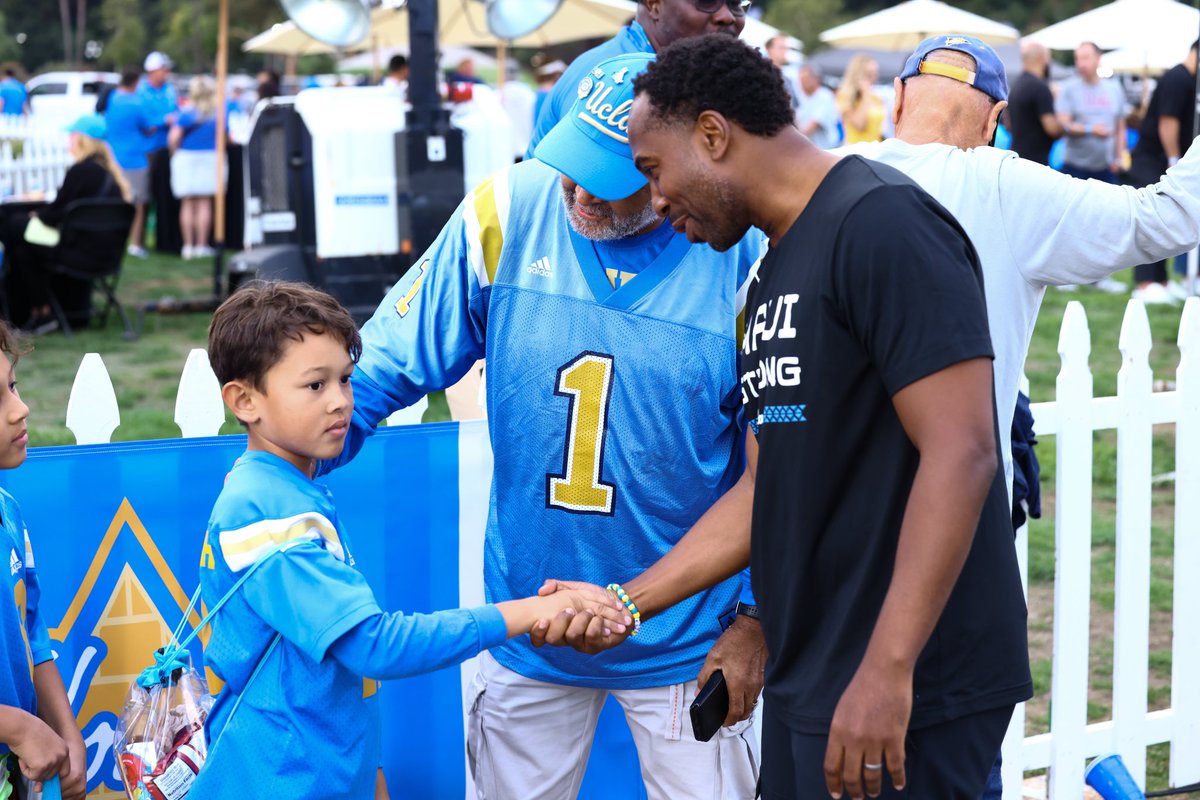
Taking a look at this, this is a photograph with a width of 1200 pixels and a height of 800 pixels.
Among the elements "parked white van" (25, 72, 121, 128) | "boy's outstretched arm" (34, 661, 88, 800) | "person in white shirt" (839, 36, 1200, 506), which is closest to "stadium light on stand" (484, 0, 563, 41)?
"person in white shirt" (839, 36, 1200, 506)

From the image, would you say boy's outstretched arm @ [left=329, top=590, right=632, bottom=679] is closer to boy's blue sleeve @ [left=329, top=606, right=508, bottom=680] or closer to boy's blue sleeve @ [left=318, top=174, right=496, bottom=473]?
boy's blue sleeve @ [left=329, top=606, right=508, bottom=680]

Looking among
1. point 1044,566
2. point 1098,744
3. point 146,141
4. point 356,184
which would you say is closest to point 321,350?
point 1098,744

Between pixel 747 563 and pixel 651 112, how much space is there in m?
0.95

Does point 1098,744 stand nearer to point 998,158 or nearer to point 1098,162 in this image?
point 998,158

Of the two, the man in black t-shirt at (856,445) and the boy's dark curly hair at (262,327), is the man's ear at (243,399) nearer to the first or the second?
the boy's dark curly hair at (262,327)

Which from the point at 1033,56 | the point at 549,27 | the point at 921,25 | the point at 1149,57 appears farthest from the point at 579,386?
the point at 1149,57

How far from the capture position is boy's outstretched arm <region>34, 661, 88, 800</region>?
275 centimetres

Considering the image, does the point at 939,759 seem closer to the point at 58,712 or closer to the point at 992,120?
the point at 58,712

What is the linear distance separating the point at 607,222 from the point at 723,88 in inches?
26.0

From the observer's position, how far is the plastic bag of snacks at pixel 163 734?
8.14 feet

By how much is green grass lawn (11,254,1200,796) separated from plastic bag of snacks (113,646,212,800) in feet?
6.93

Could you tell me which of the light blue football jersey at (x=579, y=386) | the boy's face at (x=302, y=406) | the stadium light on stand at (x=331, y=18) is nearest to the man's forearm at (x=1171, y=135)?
the stadium light on stand at (x=331, y=18)

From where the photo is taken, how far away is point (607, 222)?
2.75 m

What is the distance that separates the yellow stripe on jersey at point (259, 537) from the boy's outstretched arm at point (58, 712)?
26.3 inches
